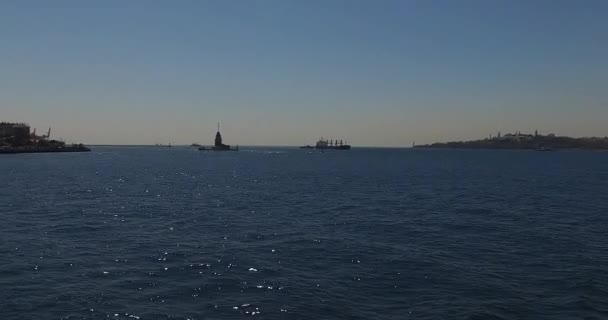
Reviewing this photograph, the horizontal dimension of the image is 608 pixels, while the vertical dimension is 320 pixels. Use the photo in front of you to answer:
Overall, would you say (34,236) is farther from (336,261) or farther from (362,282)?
(362,282)

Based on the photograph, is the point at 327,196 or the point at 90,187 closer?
the point at 327,196

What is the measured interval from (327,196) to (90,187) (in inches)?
1471

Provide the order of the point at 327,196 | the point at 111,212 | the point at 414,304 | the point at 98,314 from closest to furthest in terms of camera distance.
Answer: the point at 98,314 → the point at 414,304 → the point at 111,212 → the point at 327,196

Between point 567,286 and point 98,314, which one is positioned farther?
point 567,286

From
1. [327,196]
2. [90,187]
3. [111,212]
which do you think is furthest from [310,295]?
[90,187]

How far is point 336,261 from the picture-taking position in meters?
28.2

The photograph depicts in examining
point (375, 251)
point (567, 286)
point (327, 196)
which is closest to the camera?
point (567, 286)

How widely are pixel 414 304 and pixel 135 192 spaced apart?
5552 cm

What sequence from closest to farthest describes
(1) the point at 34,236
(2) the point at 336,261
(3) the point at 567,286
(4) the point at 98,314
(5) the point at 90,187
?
(4) the point at 98,314 < (3) the point at 567,286 < (2) the point at 336,261 < (1) the point at 34,236 < (5) the point at 90,187

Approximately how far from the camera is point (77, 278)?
78.9 ft

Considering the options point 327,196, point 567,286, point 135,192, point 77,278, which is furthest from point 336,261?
point 135,192

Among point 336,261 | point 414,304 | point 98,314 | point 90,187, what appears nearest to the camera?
point 98,314

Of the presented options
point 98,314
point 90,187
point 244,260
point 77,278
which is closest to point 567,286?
point 244,260

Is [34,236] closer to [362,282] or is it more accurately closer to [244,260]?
[244,260]
